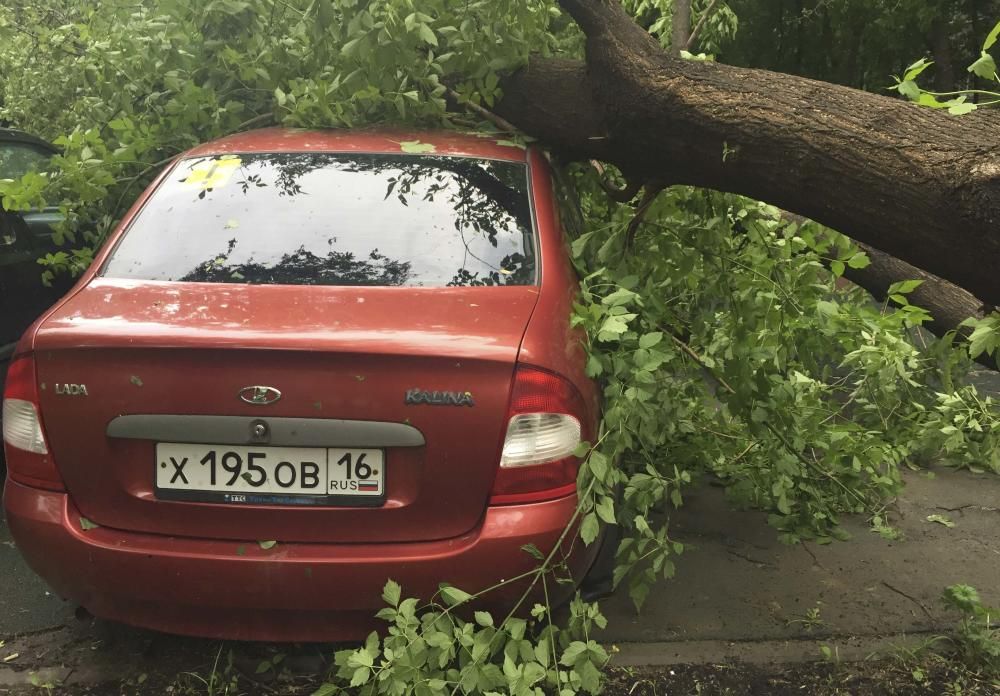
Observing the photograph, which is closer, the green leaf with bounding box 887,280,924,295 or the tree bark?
the tree bark

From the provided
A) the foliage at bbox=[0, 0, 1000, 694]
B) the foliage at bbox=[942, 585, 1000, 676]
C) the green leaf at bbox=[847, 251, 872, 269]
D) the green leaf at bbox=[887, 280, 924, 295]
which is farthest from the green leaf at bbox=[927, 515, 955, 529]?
the green leaf at bbox=[847, 251, 872, 269]

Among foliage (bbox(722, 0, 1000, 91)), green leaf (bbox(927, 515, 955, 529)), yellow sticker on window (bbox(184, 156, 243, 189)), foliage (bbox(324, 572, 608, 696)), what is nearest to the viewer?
foliage (bbox(324, 572, 608, 696))

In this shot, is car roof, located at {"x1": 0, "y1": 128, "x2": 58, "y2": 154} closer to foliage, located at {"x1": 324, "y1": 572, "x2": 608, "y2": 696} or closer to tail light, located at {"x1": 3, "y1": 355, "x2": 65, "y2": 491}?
tail light, located at {"x1": 3, "y1": 355, "x2": 65, "y2": 491}

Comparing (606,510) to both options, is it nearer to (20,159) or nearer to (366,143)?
(366,143)

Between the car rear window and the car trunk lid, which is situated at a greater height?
the car rear window

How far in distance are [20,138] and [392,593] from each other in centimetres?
454

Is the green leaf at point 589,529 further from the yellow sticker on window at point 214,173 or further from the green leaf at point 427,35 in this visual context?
the green leaf at point 427,35

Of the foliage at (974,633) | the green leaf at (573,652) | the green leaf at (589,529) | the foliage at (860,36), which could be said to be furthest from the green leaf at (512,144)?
the foliage at (860,36)

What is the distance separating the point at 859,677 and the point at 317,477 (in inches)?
71.5

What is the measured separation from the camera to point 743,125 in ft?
9.61

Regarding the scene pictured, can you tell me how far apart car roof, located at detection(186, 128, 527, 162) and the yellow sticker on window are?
0.07m

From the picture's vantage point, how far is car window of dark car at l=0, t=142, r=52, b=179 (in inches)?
208

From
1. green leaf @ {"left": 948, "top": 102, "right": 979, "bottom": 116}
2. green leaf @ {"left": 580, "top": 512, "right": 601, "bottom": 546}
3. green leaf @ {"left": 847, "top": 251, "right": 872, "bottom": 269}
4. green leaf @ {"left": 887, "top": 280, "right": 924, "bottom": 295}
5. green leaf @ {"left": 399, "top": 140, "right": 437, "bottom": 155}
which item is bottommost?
green leaf @ {"left": 580, "top": 512, "right": 601, "bottom": 546}

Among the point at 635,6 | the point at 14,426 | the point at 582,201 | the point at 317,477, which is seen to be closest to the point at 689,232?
the point at 582,201
